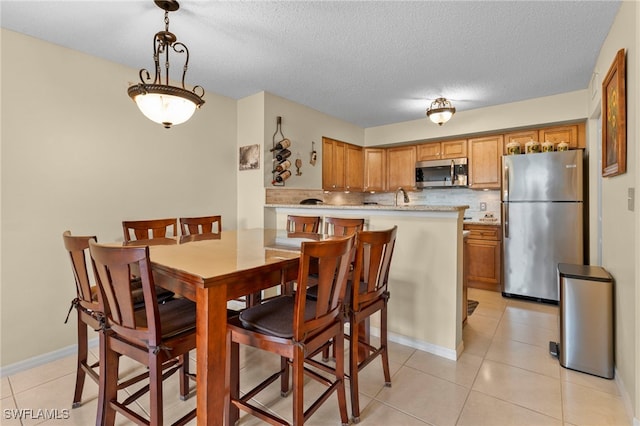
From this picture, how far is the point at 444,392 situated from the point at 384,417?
48cm

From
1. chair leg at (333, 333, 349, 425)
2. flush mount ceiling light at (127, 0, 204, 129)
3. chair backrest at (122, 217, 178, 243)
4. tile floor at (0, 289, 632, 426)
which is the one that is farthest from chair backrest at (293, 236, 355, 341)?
chair backrest at (122, 217, 178, 243)

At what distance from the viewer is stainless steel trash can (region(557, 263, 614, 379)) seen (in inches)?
81.8

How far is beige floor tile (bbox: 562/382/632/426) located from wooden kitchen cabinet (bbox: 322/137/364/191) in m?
3.32

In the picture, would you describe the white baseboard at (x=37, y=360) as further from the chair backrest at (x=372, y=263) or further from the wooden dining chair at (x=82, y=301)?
the chair backrest at (x=372, y=263)

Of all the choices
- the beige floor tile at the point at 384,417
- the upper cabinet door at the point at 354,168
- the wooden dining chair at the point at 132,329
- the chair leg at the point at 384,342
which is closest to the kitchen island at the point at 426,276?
the chair leg at the point at 384,342

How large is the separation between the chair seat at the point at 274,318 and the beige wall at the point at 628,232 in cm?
175

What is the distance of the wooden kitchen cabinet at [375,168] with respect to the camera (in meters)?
5.27

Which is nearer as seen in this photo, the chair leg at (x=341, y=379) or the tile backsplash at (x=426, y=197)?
the chair leg at (x=341, y=379)

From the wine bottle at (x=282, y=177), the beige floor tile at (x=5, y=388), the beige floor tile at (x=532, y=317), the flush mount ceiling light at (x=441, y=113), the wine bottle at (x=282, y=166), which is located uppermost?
the flush mount ceiling light at (x=441, y=113)

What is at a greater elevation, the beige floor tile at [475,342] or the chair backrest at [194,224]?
the chair backrest at [194,224]

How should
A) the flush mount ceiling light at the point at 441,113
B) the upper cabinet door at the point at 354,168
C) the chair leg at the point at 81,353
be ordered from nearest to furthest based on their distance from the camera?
the chair leg at the point at 81,353, the flush mount ceiling light at the point at 441,113, the upper cabinet door at the point at 354,168

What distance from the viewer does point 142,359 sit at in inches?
52.4

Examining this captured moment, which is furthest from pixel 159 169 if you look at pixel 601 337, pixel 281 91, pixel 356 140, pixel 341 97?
pixel 601 337

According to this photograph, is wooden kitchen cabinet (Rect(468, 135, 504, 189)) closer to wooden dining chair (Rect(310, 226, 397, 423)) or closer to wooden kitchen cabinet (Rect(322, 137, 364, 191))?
wooden kitchen cabinet (Rect(322, 137, 364, 191))
